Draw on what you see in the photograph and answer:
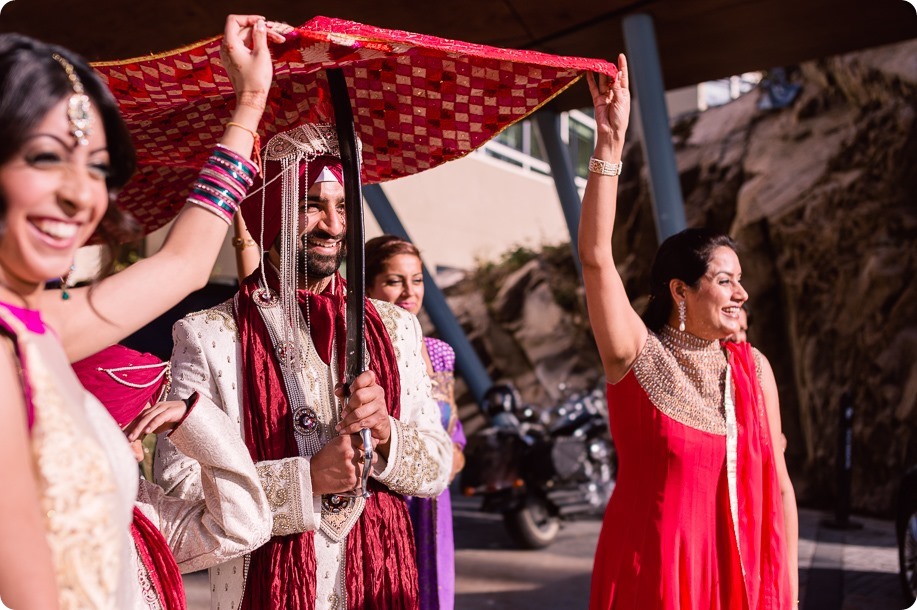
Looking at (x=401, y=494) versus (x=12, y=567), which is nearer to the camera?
(x=12, y=567)

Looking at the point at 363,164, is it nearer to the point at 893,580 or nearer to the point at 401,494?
the point at 401,494

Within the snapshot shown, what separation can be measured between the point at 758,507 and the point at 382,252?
1.91 metres

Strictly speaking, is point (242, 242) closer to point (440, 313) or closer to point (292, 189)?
point (292, 189)

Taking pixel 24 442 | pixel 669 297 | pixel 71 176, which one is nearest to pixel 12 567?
pixel 24 442

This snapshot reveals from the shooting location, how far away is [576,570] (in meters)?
6.91

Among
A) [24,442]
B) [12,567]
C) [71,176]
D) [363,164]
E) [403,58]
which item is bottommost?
[12,567]

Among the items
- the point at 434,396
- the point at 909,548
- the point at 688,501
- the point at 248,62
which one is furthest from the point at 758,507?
the point at 909,548

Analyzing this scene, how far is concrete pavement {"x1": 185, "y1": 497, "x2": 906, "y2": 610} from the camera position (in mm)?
5918

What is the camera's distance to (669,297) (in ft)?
10.3

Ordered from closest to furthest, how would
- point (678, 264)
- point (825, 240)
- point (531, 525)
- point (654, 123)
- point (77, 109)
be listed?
point (77, 109) → point (678, 264) → point (654, 123) → point (531, 525) → point (825, 240)

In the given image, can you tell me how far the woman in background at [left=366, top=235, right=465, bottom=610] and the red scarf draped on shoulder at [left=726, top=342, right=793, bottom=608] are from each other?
1.11m

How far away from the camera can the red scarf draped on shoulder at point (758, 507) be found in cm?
285

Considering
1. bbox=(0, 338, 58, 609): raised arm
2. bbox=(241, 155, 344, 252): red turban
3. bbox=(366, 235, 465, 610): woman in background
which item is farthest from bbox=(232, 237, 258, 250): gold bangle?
bbox=(0, 338, 58, 609): raised arm

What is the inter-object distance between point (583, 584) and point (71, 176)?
5.73m
